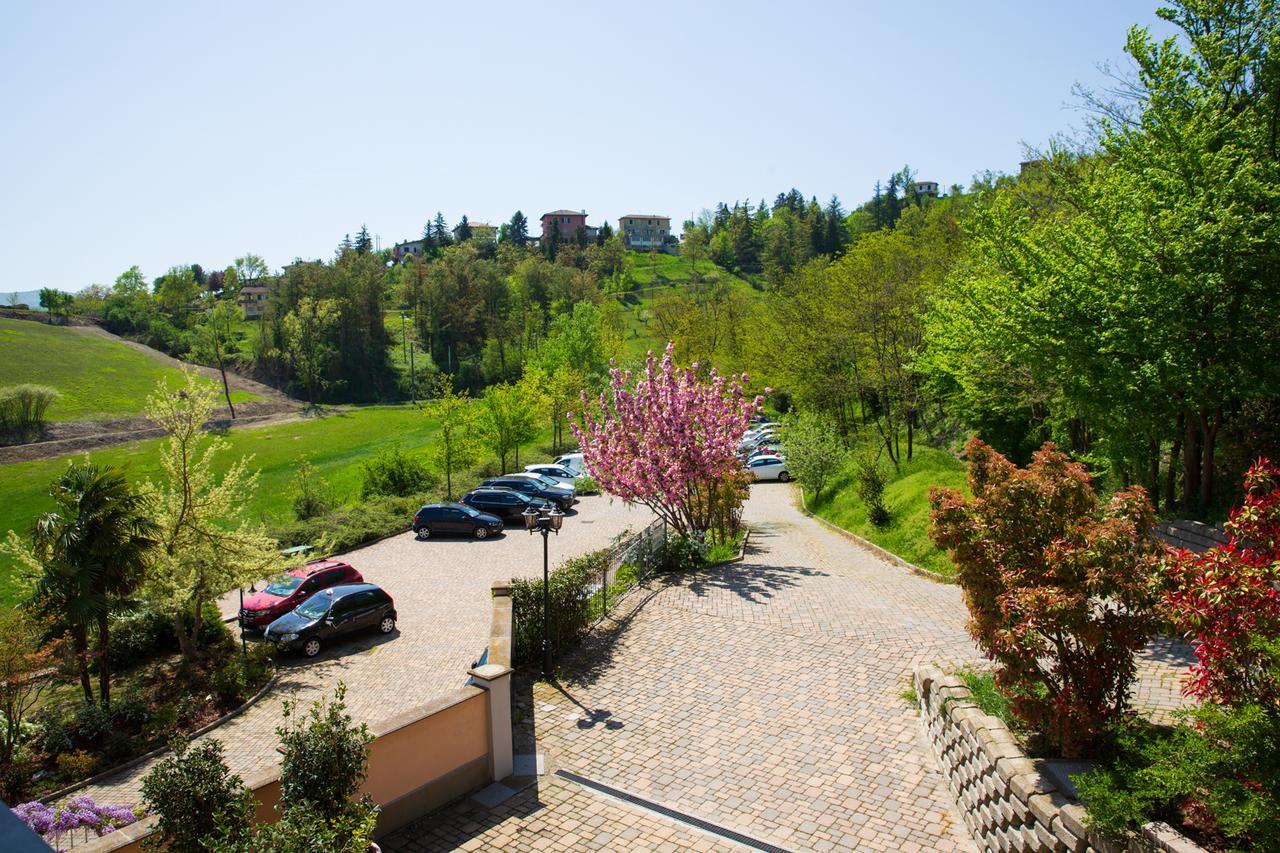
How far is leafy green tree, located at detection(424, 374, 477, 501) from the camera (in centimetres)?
3953

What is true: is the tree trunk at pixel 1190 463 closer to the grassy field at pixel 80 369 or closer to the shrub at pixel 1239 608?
the shrub at pixel 1239 608

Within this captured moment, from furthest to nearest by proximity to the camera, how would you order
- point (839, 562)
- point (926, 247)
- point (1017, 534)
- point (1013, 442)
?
point (926, 247) < point (1013, 442) < point (839, 562) < point (1017, 534)

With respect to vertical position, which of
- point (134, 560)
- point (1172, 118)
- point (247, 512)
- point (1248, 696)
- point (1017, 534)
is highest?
point (1172, 118)

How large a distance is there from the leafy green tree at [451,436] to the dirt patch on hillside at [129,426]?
45.9 ft

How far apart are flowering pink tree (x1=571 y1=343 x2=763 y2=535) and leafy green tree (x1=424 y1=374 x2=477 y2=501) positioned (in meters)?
18.7

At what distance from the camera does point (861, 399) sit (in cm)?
3906

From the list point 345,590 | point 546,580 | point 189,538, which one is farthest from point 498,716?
point 345,590

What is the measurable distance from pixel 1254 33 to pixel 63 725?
2641cm

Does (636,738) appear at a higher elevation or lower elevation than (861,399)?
lower

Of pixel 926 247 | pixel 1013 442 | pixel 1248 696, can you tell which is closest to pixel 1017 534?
pixel 1248 696

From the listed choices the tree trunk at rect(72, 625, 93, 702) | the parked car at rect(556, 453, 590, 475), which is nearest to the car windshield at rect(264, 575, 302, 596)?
the tree trunk at rect(72, 625, 93, 702)

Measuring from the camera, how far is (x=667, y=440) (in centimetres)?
2131

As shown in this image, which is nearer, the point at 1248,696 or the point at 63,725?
the point at 1248,696

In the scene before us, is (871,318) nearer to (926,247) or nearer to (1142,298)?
(926,247)
